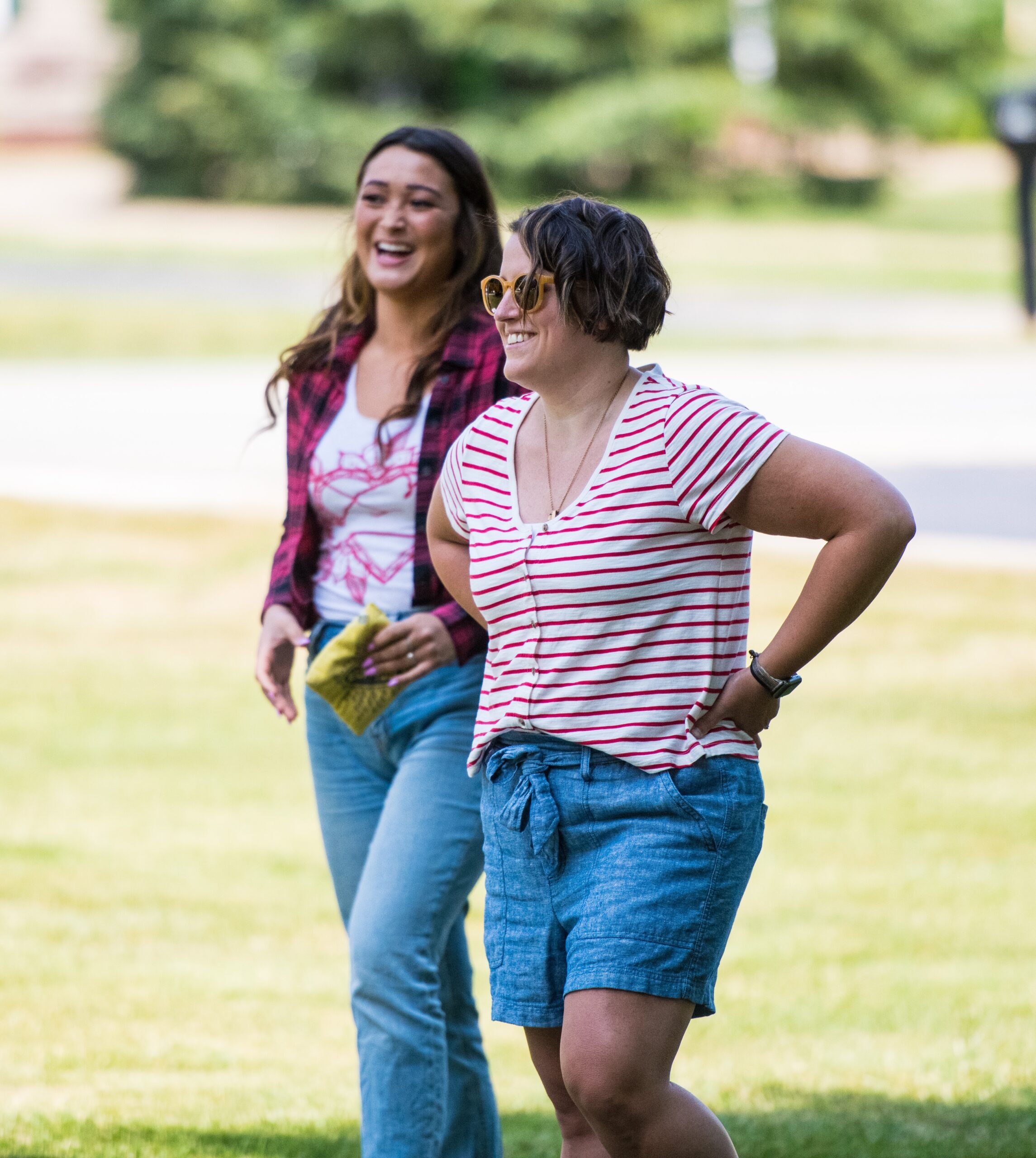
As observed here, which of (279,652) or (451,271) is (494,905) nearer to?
(279,652)

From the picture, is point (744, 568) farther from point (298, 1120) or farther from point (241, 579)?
point (241, 579)

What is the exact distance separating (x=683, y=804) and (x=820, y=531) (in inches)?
17.4

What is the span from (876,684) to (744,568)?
6327 mm

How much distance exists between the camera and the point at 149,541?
11391mm

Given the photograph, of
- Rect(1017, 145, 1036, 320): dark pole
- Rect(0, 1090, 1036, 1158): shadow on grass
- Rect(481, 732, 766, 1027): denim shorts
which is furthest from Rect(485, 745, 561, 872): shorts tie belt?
Rect(1017, 145, 1036, 320): dark pole

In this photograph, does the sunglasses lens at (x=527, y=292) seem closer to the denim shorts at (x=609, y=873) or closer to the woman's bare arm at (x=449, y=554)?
the woman's bare arm at (x=449, y=554)

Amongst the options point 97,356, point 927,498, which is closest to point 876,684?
point 927,498

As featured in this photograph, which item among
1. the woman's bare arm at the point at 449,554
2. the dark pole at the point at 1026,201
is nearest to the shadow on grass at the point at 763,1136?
the woman's bare arm at the point at 449,554

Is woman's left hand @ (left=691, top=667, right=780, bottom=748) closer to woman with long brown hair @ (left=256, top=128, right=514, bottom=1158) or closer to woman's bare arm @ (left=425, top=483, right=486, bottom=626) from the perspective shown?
woman's bare arm @ (left=425, top=483, right=486, bottom=626)

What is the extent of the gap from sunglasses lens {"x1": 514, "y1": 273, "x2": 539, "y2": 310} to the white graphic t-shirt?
0.73 meters

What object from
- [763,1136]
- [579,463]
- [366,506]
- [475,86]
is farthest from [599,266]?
[475,86]

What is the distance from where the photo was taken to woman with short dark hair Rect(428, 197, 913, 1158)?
260cm

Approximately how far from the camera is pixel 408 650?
328cm

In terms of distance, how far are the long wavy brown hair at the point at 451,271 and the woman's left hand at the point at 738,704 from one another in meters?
1.09
